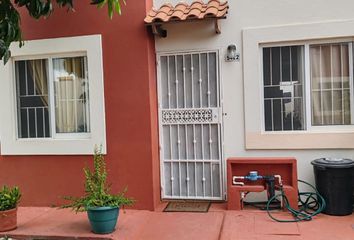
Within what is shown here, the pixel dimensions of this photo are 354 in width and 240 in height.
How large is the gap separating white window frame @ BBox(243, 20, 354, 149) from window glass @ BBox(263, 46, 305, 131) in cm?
11

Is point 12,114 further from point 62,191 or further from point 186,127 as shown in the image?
point 186,127

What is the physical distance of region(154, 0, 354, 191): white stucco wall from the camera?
6492 mm

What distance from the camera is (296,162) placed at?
638 centimetres

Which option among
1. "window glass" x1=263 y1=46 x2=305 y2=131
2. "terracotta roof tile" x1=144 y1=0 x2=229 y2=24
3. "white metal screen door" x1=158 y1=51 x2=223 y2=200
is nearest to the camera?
"terracotta roof tile" x1=144 y1=0 x2=229 y2=24

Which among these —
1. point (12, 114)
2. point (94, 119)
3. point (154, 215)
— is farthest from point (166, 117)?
point (12, 114)

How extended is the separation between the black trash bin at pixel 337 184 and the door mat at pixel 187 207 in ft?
6.50

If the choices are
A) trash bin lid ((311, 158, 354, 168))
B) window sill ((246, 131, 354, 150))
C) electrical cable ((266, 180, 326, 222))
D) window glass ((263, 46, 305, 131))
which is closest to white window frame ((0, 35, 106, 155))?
window sill ((246, 131, 354, 150))

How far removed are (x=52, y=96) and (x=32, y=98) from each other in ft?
1.39

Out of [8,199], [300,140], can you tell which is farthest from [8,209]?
[300,140]

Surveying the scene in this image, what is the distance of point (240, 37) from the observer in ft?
22.2

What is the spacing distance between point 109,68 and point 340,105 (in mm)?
4102

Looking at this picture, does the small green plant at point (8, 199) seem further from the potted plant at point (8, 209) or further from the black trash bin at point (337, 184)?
the black trash bin at point (337, 184)

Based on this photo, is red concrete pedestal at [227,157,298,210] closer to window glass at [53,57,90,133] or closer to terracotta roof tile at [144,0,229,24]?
terracotta roof tile at [144,0,229,24]

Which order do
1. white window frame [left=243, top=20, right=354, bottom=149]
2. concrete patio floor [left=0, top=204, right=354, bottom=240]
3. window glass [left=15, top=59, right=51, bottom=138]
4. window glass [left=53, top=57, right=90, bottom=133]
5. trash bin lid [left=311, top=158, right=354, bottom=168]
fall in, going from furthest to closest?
1. window glass [left=15, top=59, right=51, bottom=138]
2. window glass [left=53, top=57, right=90, bottom=133]
3. white window frame [left=243, top=20, right=354, bottom=149]
4. trash bin lid [left=311, top=158, right=354, bottom=168]
5. concrete patio floor [left=0, top=204, right=354, bottom=240]
